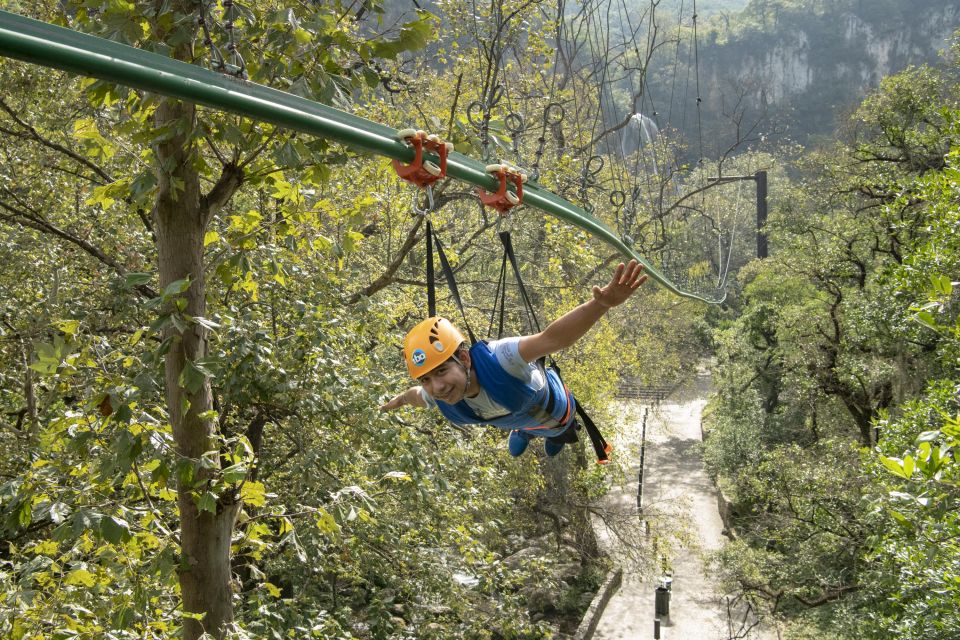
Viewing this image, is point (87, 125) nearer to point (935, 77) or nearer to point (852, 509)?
point (852, 509)

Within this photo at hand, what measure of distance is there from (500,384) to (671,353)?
22.0 metres

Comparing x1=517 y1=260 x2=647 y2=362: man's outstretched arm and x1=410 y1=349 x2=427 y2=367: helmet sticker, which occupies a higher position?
x1=517 y1=260 x2=647 y2=362: man's outstretched arm

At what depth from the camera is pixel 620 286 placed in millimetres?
2256

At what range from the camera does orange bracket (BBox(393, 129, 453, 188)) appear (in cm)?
223

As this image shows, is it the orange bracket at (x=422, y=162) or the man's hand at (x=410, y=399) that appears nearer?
the orange bracket at (x=422, y=162)

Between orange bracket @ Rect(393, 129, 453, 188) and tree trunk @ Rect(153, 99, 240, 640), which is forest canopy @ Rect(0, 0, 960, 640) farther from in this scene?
orange bracket @ Rect(393, 129, 453, 188)

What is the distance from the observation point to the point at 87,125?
3.07 meters

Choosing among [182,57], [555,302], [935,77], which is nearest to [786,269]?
[935,77]

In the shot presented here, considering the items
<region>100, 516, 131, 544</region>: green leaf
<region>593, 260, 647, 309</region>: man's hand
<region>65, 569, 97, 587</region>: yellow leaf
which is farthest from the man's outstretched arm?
<region>65, 569, 97, 587</region>: yellow leaf

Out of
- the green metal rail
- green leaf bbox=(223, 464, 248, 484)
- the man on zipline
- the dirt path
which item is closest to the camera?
the green metal rail

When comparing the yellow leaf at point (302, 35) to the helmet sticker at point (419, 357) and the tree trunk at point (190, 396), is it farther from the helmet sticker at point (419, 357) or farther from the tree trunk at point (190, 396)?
the helmet sticker at point (419, 357)

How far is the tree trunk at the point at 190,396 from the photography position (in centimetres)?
289

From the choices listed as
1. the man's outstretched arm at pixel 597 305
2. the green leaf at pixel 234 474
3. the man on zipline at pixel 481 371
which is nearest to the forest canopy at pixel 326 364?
the green leaf at pixel 234 474

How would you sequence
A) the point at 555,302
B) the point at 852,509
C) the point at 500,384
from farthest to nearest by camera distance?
the point at 555,302 < the point at 852,509 < the point at 500,384
